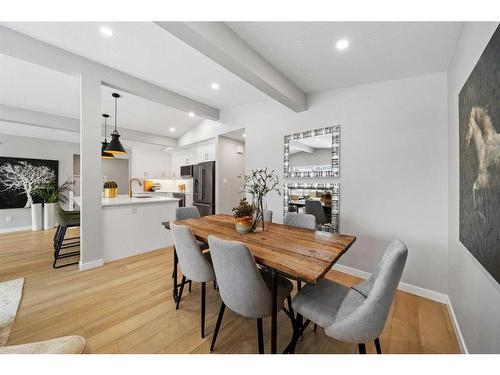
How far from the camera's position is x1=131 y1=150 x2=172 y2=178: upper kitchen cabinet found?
20.6 feet

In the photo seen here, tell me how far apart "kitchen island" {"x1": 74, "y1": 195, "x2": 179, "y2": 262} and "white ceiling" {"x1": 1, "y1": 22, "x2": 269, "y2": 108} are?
1.95m

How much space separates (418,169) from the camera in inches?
85.7

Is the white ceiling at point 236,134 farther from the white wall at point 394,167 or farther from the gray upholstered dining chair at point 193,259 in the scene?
the gray upholstered dining chair at point 193,259

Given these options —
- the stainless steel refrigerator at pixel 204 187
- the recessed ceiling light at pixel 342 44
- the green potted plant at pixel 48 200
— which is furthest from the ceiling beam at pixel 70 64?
the green potted plant at pixel 48 200

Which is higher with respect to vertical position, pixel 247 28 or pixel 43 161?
pixel 247 28

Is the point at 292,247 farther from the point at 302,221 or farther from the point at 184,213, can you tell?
the point at 184,213

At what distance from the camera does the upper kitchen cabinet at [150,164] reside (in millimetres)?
6270

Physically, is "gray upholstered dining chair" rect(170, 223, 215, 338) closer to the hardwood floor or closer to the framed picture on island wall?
the hardwood floor

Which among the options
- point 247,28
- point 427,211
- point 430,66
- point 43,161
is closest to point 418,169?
point 427,211

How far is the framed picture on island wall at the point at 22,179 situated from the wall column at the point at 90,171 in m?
3.84

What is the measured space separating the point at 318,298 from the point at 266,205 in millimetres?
2255

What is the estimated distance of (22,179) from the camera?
4809 mm
